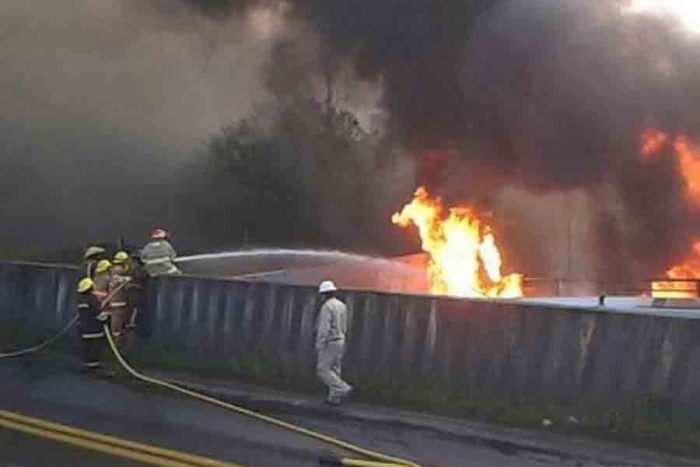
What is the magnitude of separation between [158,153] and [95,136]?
7.45 ft

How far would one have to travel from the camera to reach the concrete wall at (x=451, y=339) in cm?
873

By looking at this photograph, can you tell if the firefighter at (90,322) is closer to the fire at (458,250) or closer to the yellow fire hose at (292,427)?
the yellow fire hose at (292,427)

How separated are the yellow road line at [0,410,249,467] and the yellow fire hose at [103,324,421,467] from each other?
96 cm

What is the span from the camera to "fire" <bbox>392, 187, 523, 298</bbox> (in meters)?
19.8

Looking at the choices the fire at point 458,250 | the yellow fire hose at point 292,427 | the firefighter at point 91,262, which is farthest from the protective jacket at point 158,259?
the fire at point 458,250

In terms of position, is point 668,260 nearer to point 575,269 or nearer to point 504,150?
point 504,150

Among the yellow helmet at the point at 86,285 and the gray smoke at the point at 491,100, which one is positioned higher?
the gray smoke at the point at 491,100

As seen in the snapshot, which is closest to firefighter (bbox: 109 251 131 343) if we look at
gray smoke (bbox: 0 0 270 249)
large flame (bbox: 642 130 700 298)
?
large flame (bbox: 642 130 700 298)

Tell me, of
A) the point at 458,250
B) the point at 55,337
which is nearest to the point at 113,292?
the point at 55,337

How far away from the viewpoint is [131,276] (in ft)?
38.7

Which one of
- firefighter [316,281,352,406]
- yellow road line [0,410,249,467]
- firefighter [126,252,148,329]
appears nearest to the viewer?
yellow road line [0,410,249,467]

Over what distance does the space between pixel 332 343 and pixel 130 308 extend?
3.20 m

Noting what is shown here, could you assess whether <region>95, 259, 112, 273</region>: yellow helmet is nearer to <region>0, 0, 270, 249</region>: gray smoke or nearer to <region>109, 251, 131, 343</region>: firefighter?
<region>109, 251, 131, 343</region>: firefighter

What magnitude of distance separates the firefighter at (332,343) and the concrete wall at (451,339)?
58cm
